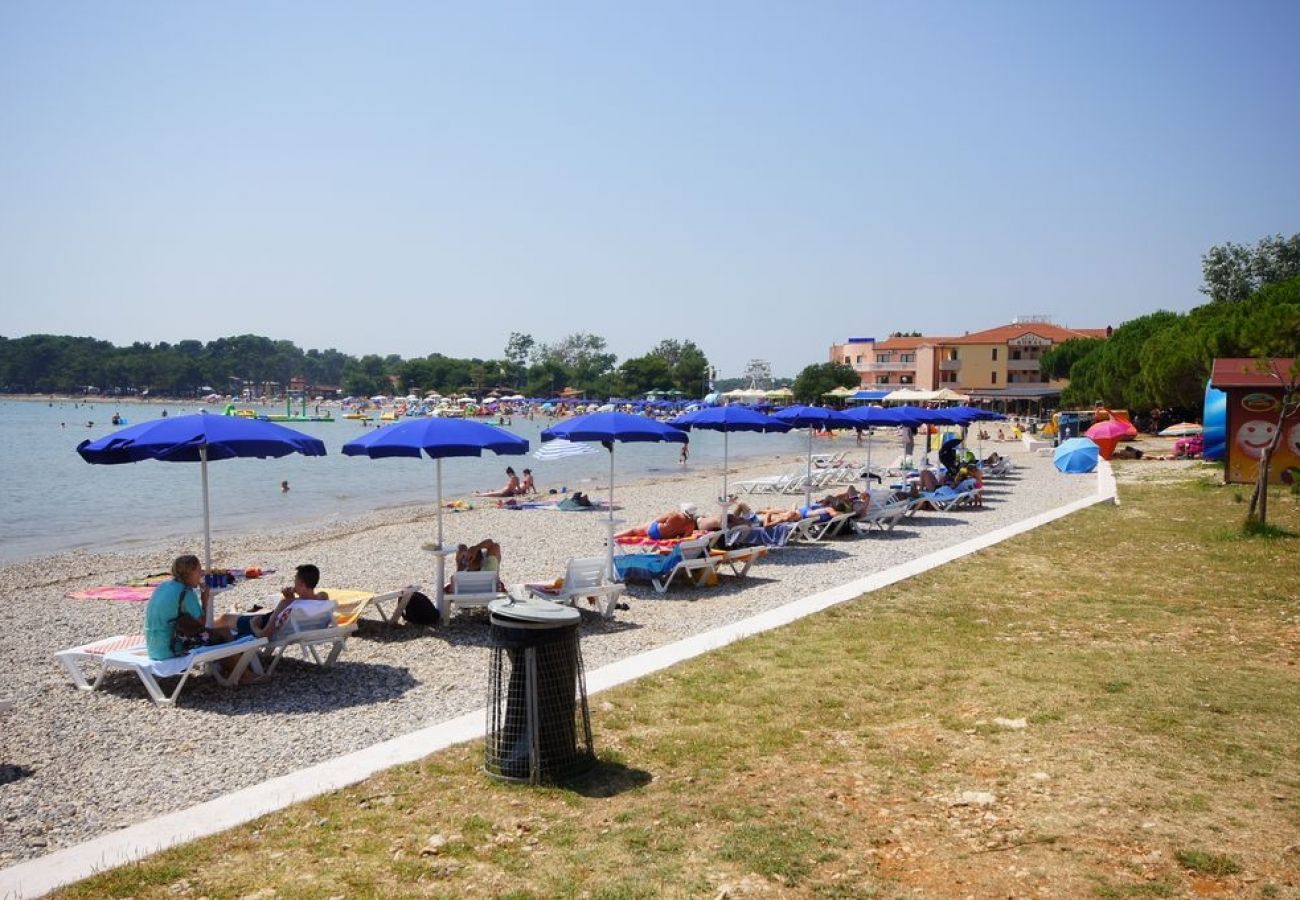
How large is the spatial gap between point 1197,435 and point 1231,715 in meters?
33.8

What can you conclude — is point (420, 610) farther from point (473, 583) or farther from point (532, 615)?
point (532, 615)

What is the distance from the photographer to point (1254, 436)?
855 inches

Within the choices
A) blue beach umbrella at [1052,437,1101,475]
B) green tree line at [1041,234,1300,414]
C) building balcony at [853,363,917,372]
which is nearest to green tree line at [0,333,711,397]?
building balcony at [853,363,917,372]

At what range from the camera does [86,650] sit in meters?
7.37

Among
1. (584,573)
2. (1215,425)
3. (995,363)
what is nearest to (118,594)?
(584,573)

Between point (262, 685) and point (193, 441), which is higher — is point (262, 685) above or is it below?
below

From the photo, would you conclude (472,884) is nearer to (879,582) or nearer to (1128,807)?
(1128,807)

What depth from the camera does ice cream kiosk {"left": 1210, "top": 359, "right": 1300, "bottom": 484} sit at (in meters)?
21.2

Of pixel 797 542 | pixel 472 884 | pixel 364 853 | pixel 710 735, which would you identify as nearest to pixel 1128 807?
pixel 710 735

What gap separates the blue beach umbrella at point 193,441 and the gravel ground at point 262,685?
1285 mm

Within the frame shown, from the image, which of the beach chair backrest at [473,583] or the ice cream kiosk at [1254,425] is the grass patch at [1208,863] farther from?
the ice cream kiosk at [1254,425]

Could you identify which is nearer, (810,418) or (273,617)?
(273,617)

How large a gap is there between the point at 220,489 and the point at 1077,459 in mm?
28880

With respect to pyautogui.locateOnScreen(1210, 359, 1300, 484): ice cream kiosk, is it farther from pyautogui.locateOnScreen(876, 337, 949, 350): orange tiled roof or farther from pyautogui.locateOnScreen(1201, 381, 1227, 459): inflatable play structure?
pyautogui.locateOnScreen(876, 337, 949, 350): orange tiled roof
